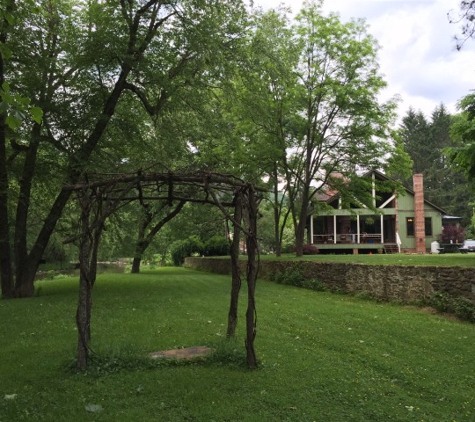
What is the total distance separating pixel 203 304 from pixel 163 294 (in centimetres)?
304

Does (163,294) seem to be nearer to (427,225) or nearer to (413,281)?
(413,281)

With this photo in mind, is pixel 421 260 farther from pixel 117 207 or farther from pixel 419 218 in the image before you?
pixel 419 218

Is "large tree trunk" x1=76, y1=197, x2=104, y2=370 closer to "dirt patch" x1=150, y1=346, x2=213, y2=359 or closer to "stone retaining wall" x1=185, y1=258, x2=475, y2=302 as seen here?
"dirt patch" x1=150, y1=346, x2=213, y2=359

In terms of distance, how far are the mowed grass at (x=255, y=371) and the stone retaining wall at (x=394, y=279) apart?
92 cm

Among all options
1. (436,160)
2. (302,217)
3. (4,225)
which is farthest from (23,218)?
(436,160)

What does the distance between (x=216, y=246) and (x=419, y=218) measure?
57.7 feet

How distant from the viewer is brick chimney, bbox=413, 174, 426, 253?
35.8 meters

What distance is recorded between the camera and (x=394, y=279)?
1228 cm

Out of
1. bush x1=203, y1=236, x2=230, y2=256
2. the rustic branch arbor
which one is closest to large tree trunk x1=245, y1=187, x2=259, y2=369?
the rustic branch arbor

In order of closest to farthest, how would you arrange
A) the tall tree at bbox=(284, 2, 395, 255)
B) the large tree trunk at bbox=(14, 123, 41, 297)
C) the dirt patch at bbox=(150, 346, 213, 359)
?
1. the dirt patch at bbox=(150, 346, 213, 359)
2. the large tree trunk at bbox=(14, 123, 41, 297)
3. the tall tree at bbox=(284, 2, 395, 255)

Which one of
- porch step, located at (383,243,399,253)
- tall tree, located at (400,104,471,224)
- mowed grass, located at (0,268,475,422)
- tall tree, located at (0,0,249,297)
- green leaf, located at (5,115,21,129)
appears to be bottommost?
mowed grass, located at (0,268,475,422)

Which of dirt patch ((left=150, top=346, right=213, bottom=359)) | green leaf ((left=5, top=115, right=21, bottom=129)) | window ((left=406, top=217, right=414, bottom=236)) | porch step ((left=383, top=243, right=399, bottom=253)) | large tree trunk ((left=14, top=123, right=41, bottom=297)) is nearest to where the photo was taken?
Answer: green leaf ((left=5, top=115, right=21, bottom=129))

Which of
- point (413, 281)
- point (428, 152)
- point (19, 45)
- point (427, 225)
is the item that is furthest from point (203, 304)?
point (428, 152)

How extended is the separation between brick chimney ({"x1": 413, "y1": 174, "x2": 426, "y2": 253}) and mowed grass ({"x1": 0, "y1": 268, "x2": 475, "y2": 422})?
27.4m
